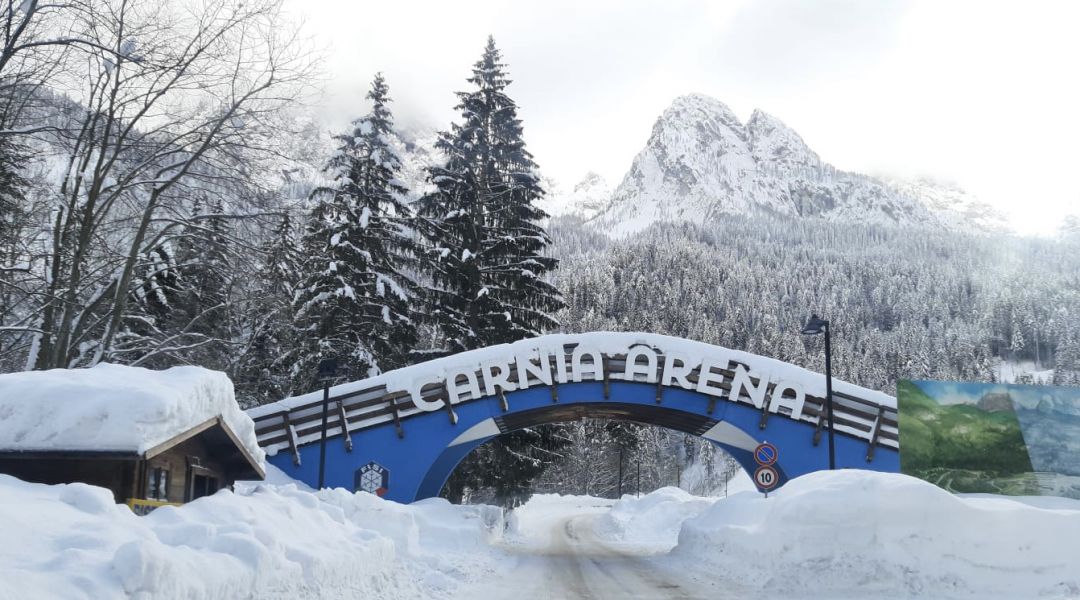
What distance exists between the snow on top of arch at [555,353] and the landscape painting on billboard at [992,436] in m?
5.16

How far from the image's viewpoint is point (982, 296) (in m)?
166

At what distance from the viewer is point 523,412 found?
26.9 metres

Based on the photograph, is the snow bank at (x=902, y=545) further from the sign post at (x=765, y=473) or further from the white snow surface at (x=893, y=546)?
the sign post at (x=765, y=473)

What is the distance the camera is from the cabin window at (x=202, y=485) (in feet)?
A: 47.1

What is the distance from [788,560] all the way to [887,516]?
6.11 ft

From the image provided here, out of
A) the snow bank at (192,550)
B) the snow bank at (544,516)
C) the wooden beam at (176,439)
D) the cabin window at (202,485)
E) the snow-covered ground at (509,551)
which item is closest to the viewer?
the snow bank at (192,550)

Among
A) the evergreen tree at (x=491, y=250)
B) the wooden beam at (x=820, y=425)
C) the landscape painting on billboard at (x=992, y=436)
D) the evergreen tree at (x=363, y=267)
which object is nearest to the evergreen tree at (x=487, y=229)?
the evergreen tree at (x=491, y=250)

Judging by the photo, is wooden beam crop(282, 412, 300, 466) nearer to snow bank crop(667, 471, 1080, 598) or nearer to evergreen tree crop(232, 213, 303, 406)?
evergreen tree crop(232, 213, 303, 406)

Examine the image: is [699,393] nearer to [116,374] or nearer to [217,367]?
[217,367]

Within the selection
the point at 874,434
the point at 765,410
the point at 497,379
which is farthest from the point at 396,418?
the point at 874,434

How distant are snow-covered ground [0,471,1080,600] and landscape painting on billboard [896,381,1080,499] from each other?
0.99 metres

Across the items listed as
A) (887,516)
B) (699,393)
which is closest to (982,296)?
(699,393)

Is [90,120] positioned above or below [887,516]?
above

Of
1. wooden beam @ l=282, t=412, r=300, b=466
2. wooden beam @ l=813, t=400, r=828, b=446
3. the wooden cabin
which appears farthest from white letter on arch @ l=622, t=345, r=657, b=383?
the wooden cabin
